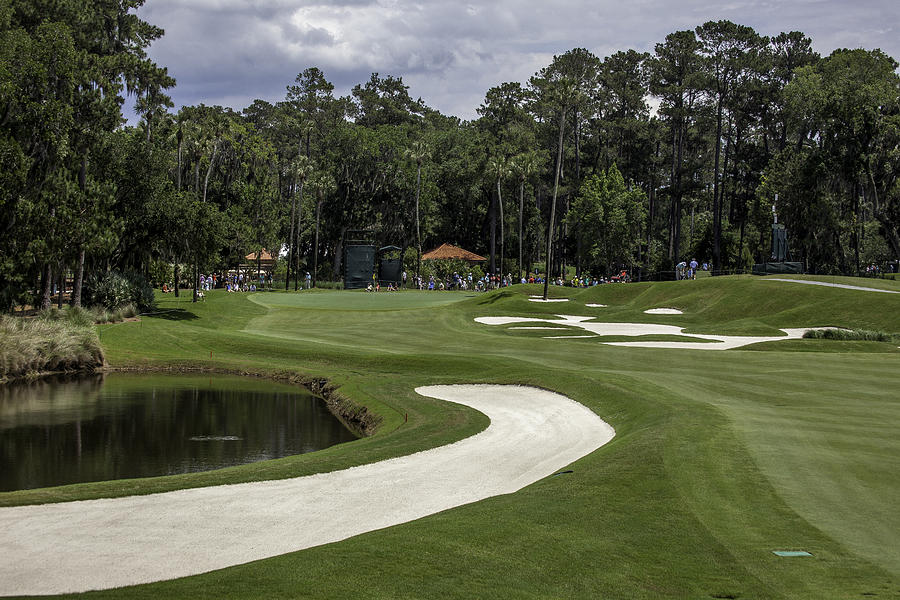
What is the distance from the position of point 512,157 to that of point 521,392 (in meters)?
78.3

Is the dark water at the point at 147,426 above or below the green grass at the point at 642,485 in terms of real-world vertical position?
below

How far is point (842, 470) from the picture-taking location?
1082 centimetres

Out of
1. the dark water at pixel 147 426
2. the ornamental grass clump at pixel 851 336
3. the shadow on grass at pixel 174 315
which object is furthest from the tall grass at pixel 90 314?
the ornamental grass clump at pixel 851 336

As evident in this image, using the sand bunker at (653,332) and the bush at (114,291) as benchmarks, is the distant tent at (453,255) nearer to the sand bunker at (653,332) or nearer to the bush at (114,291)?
the sand bunker at (653,332)

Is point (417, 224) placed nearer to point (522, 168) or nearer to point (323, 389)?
point (522, 168)

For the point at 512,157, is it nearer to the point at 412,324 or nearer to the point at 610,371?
the point at 412,324

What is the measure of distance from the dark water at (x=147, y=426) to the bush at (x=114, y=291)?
14.0 metres

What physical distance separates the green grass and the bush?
10.5 m

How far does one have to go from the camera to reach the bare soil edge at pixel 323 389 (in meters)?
22.1

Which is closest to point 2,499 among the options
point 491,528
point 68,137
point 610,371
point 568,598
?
point 491,528

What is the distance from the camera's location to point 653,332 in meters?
40.8

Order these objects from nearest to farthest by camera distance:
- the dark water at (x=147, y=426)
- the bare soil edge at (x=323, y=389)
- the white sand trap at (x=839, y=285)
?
the dark water at (x=147, y=426)
the bare soil edge at (x=323, y=389)
the white sand trap at (x=839, y=285)

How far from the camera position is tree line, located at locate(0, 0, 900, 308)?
121 ft

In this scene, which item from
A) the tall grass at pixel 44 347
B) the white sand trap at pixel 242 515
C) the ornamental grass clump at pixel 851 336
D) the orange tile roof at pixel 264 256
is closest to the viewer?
the white sand trap at pixel 242 515
